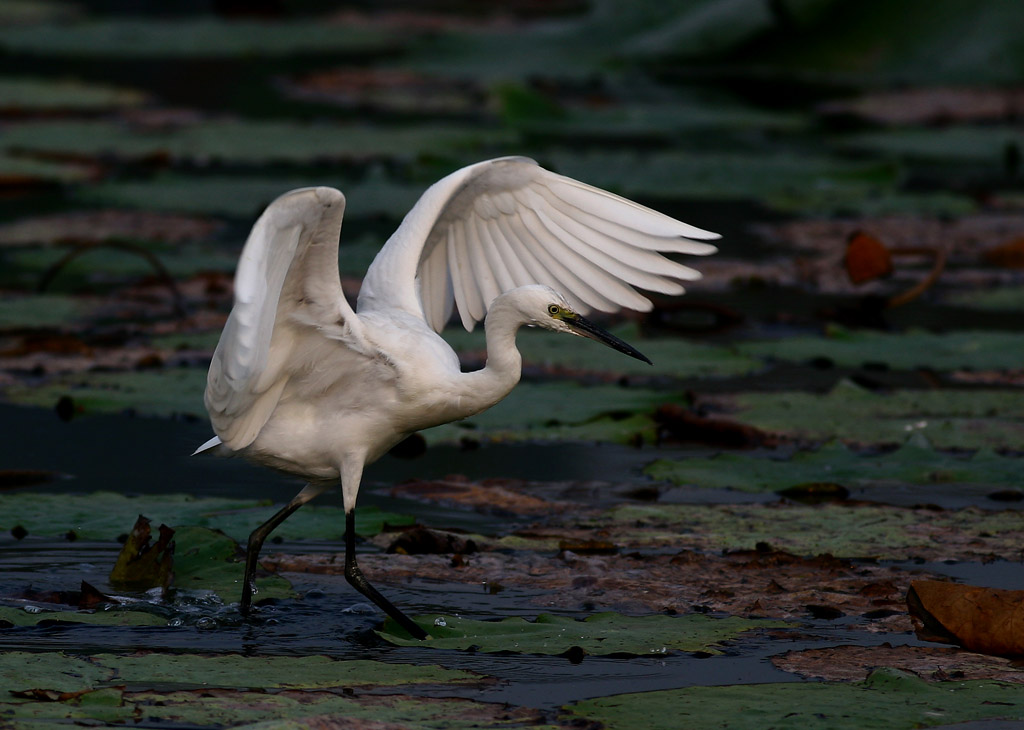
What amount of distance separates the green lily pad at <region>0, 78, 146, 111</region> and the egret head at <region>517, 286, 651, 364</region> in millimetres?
11354

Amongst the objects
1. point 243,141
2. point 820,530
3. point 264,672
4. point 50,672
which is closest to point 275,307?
point 264,672

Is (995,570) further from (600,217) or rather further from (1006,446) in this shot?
(600,217)

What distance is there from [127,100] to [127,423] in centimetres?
994

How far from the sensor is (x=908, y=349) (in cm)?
691

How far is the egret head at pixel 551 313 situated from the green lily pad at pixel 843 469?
0.98 meters

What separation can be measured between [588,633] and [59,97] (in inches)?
494

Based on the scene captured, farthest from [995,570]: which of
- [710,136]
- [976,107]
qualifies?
[976,107]

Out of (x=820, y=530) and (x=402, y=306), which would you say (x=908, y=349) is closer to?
(x=820, y=530)

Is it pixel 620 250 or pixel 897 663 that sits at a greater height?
pixel 620 250

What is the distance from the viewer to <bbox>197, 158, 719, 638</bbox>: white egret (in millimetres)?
3795

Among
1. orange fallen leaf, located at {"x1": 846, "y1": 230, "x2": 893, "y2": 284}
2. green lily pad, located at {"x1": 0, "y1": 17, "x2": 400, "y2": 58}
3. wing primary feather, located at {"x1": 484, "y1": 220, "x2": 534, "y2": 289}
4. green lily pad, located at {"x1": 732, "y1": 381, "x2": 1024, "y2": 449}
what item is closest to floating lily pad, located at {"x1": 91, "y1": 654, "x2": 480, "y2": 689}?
wing primary feather, located at {"x1": 484, "y1": 220, "x2": 534, "y2": 289}

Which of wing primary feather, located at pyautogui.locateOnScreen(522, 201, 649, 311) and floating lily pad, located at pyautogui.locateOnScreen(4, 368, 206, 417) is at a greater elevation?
wing primary feather, located at pyautogui.locateOnScreen(522, 201, 649, 311)

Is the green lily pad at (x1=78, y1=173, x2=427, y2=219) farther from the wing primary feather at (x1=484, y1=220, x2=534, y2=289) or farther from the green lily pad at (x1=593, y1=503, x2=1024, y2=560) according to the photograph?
the green lily pad at (x1=593, y1=503, x2=1024, y2=560)

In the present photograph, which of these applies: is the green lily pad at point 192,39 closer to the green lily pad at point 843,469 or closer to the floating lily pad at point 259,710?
the green lily pad at point 843,469
